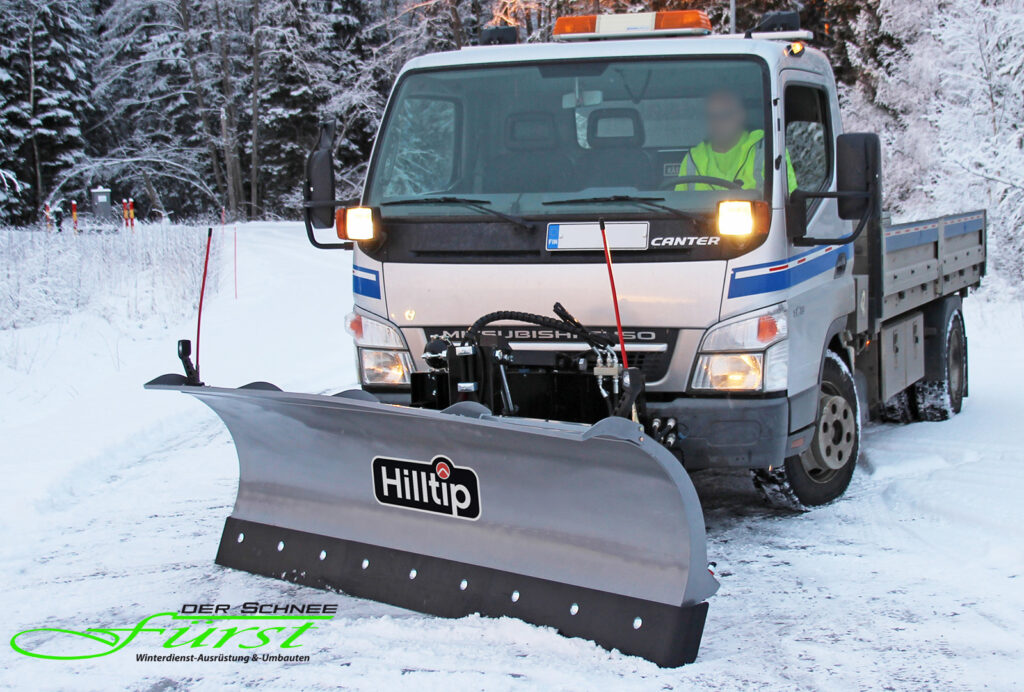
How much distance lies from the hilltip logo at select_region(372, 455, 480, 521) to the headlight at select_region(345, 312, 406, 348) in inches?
34.4

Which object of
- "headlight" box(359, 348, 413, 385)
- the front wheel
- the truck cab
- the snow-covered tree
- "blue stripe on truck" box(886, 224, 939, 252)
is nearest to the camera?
the truck cab

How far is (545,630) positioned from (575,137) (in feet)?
7.40

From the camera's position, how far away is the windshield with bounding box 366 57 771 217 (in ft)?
16.1

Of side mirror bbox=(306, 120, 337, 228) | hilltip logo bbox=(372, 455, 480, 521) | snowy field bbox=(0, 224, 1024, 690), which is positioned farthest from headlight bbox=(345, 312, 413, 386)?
snowy field bbox=(0, 224, 1024, 690)

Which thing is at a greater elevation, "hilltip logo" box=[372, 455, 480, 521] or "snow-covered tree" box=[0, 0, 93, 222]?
"snow-covered tree" box=[0, 0, 93, 222]

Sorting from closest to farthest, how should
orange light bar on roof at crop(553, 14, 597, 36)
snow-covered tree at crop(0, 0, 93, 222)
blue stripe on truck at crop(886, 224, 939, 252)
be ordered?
orange light bar on roof at crop(553, 14, 597, 36)
blue stripe on truck at crop(886, 224, 939, 252)
snow-covered tree at crop(0, 0, 93, 222)

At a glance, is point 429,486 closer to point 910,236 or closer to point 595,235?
point 595,235

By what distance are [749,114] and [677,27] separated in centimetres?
85

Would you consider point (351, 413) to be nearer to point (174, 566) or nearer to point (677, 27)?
point (174, 566)

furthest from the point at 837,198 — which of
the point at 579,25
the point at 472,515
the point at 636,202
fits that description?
the point at 472,515

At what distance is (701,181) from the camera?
485cm

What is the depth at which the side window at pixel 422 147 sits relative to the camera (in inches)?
207

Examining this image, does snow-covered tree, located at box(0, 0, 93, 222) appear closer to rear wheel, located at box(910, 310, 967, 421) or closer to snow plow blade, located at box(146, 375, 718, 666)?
rear wheel, located at box(910, 310, 967, 421)

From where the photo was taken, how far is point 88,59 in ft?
146
